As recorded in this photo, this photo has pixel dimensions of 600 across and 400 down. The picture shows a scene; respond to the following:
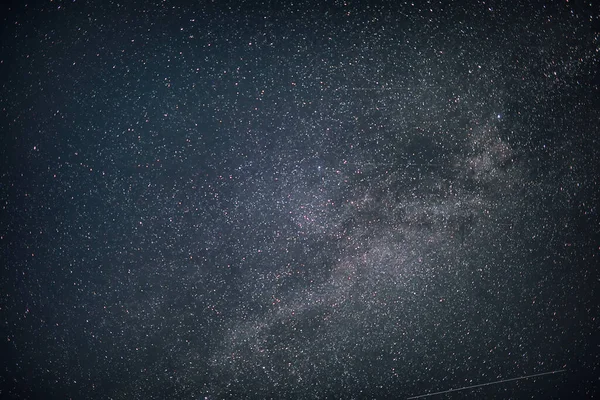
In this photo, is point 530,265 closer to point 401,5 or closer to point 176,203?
point 401,5

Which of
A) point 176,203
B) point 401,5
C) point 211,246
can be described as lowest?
point 211,246

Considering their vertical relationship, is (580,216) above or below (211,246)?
below

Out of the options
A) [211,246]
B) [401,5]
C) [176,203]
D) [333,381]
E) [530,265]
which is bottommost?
[333,381]

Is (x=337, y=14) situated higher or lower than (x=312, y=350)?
higher

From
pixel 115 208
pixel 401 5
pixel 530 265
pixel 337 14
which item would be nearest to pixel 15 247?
pixel 115 208

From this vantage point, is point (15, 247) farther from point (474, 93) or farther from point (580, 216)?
point (580, 216)

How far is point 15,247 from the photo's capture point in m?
0.92

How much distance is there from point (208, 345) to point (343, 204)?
1.68 feet

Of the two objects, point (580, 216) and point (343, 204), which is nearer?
point (343, 204)

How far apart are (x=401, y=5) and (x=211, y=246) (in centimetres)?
80

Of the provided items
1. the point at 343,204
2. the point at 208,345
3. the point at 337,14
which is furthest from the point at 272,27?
the point at 208,345

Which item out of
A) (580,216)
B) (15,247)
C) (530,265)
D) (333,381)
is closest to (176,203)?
(15,247)

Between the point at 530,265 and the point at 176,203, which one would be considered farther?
the point at 530,265

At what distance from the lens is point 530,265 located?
0.99 meters
